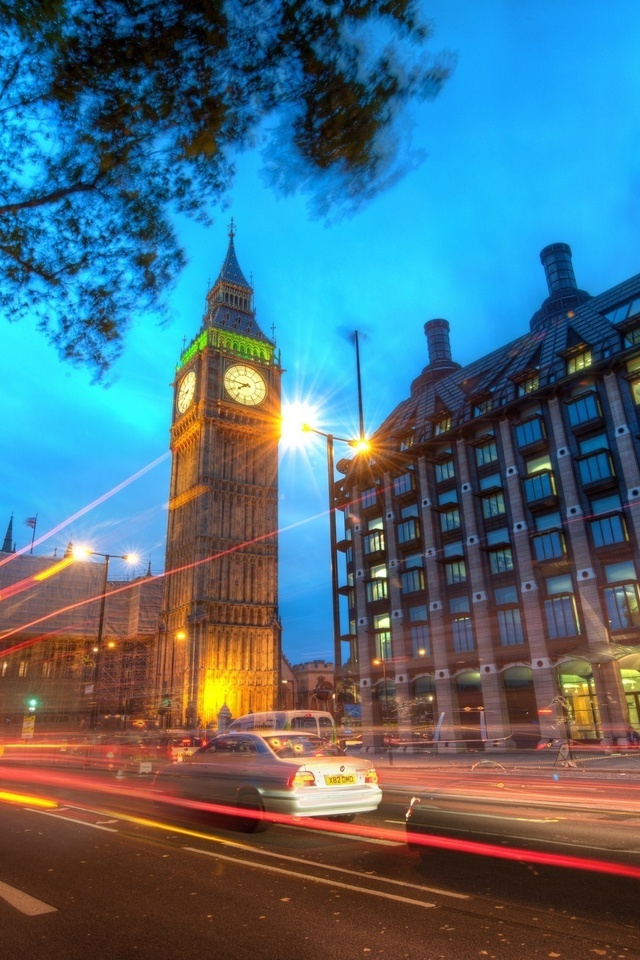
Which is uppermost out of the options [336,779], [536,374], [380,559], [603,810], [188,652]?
[536,374]

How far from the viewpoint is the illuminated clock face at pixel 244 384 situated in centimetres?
7375

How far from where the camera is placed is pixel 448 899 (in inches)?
217

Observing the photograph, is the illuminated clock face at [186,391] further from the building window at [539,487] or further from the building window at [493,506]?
the building window at [539,487]

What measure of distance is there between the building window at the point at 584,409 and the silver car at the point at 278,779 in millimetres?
31893

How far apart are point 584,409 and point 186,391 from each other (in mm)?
51898

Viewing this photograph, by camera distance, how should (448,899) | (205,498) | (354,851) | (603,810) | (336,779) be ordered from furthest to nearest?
1. (205,498)
2. (603,810)
3. (336,779)
4. (354,851)
5. (448,899)

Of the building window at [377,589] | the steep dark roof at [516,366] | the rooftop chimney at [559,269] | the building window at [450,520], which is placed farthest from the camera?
the rooftop chimney at [559,269]

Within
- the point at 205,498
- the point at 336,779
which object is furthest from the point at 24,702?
the point at 336,779

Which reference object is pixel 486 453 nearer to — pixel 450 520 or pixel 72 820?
pixel 450 520

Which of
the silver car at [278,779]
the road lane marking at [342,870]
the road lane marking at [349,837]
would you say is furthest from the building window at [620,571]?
the road lane marking at [342,870]

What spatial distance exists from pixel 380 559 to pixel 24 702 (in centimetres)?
4495

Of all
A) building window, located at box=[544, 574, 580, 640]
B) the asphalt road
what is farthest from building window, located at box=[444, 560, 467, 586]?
the asphalt road

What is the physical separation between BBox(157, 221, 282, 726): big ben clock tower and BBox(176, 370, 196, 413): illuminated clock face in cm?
25

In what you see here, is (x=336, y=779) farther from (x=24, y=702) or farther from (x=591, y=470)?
(x=24, y=702)
